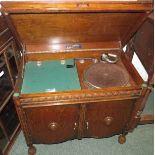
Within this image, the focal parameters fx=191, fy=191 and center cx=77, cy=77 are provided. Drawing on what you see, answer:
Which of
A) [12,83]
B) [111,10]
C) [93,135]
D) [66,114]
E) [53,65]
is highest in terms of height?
[111,10]

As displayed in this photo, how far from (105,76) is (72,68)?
25 centimetres

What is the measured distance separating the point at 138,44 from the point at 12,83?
1.00 meters

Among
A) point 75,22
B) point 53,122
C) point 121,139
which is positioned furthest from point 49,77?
point 121,139

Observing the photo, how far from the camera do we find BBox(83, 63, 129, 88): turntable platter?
4.08 ft

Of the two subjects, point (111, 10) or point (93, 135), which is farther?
point (93, 135)

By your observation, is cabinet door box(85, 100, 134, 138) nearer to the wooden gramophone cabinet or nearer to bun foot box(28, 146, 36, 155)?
the wooden gramophone cabinet

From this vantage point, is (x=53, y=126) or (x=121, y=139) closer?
(x=53, y=126)

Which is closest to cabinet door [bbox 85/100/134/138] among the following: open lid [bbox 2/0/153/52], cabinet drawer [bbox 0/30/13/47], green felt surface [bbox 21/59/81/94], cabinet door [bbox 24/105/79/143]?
cabinet door [bbox 24/105/79/143]

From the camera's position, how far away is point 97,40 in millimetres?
1410

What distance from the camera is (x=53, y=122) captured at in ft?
4.21

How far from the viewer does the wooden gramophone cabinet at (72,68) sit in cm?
109

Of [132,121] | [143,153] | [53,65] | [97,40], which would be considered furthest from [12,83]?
[143,153]

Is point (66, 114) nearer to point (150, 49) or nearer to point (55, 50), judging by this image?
point (55, 50)

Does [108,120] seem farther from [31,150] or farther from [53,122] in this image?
[31,150]
